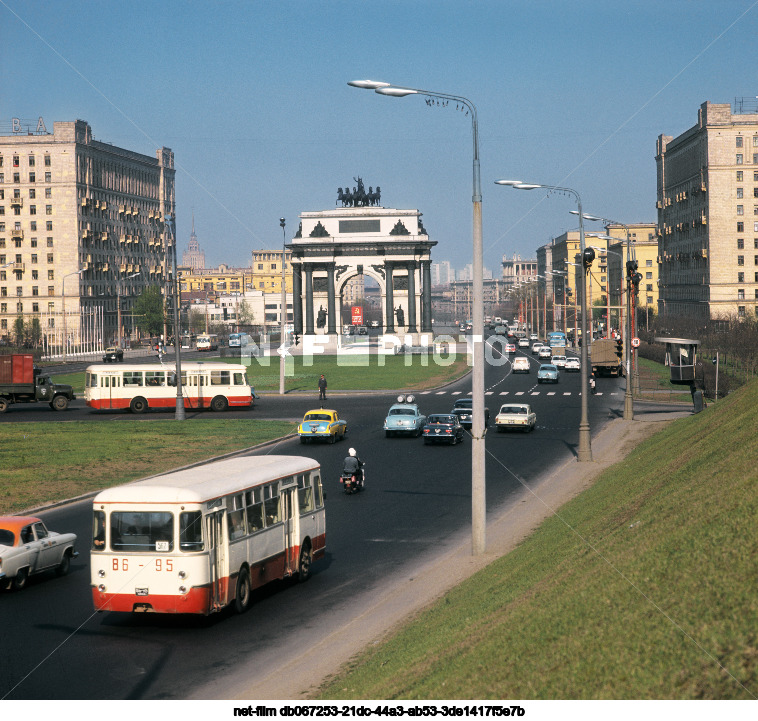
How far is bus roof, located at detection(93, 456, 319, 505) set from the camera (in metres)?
16.1

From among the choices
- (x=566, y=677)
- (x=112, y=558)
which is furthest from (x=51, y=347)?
(x=566, y=677)

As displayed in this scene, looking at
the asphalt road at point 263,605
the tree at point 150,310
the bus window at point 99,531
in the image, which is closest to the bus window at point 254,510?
the asphalt road at point 263,605

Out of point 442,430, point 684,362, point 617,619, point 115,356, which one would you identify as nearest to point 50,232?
point 115,356

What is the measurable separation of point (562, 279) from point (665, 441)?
15744 cm

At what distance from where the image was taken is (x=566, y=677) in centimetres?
941

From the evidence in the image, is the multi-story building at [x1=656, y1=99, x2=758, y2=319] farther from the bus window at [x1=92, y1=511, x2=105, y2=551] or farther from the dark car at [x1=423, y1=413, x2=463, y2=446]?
the bus window at [x1=92, y1=511, x2=105, y2=551]

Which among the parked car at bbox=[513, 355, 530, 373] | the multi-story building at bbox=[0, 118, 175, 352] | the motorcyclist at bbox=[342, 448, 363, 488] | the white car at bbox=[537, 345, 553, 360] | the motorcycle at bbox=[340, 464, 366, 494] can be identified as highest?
the multi-story building at bbox=[0, 118, 175, 352]

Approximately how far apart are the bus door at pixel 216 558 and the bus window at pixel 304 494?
329 cm

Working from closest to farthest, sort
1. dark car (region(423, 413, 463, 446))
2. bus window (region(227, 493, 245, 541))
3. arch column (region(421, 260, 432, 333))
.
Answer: bus window (region(227, 493, 245, 541)) < dark car (region(423, 413, 463, 446)) < arch column (region(421, 260, 432, 333))

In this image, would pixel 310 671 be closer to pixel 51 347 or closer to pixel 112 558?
pixel 112 558

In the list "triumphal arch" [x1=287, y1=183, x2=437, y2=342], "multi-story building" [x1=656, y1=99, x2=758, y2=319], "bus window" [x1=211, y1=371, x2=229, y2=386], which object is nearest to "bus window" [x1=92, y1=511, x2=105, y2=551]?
"bus window" [x1=211, y1=371, x2=229, y2=386]

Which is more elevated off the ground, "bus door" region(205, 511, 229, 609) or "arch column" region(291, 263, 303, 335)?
"arch column" region(291, 263, 303, 335)

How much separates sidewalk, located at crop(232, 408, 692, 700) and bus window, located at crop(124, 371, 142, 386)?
30.5m

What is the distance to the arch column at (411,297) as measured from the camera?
14800 centimetres
